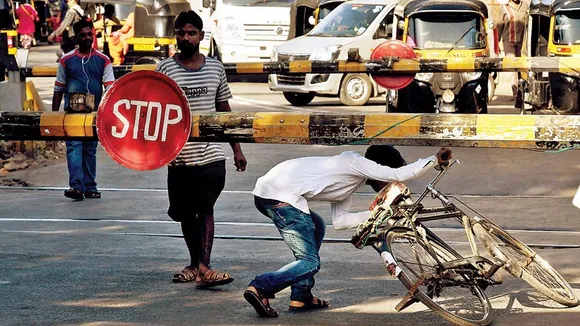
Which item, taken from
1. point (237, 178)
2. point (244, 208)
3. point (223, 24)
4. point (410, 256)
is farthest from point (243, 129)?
point (223, 24)

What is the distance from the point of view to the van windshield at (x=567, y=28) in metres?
17.9

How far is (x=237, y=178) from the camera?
1318cm

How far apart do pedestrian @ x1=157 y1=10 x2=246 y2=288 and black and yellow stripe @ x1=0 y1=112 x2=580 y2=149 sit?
0.91m

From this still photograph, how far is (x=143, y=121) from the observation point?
6773 mm

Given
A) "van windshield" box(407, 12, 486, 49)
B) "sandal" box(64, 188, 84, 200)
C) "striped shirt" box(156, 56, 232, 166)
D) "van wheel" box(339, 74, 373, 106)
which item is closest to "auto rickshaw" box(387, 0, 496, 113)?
"van windshield" box(407, 12, 486, 49)

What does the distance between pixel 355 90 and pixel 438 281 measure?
15.3m

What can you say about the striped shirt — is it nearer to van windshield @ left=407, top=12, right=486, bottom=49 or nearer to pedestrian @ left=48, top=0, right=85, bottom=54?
van windshield @ left=407, top=12, right=486, bottom=49

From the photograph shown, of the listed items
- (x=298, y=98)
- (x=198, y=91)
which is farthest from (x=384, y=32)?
(x=198, y=91)

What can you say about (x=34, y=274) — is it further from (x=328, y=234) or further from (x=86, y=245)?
(x=328, y=234)

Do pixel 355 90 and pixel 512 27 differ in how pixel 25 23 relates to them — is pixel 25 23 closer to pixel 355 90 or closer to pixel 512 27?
pixel 355 90

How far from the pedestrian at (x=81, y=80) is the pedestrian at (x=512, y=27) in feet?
41.8

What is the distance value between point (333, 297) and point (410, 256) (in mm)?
724

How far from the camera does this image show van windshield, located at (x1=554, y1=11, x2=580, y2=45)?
Result: 58.6 feet

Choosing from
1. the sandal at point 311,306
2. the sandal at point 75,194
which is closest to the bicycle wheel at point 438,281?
the sandal at point 311,306
